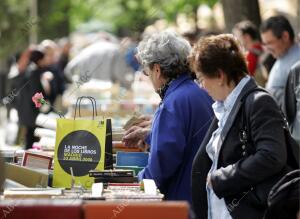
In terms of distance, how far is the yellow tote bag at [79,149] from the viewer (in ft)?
18.7

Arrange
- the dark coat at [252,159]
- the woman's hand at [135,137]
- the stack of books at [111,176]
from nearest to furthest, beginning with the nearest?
the dark coat at [252,159] < the stack of books at [111,176] < the woman's hand at [135,137]

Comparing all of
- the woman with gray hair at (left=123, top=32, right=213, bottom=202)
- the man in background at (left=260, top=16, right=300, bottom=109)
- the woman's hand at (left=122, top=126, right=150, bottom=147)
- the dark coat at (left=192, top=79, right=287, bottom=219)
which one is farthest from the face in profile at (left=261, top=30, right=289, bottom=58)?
the dark coat at (left=192, top=79, right=287, bottom=219)

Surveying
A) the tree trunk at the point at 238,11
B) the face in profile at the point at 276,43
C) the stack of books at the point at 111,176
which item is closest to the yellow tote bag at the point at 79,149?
the stack of books at the point at 111,176

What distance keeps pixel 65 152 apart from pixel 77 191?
0.66 metres

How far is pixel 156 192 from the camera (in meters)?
4.88

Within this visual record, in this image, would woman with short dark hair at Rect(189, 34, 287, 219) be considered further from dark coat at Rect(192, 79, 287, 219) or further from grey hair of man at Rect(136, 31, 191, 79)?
grey hair of man at Rect(136, 31, 191, 79)

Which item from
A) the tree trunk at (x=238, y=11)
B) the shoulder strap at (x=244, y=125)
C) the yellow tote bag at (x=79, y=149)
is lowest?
the yellow tote bag at (x=79, y=149)

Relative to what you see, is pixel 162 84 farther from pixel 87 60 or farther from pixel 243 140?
pixel 87 60

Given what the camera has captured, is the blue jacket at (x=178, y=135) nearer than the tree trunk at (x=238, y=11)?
Yes

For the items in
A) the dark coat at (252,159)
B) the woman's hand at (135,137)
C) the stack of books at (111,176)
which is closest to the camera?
the dark coat at (252,159)

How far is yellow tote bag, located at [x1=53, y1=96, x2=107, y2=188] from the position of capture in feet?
18.7

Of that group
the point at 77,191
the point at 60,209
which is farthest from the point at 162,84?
the point at 60,209

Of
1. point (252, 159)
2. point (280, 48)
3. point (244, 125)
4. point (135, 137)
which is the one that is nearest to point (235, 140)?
point (244, 125)

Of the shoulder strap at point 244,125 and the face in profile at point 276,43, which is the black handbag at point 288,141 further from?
the face in profile at point 276,43
